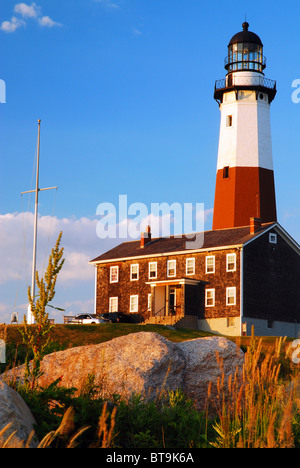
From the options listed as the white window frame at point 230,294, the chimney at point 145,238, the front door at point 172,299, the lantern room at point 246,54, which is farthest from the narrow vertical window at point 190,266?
the lantern room at point 246,54

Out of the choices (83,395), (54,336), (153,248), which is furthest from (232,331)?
(83,395)

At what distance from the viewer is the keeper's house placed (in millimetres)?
42750

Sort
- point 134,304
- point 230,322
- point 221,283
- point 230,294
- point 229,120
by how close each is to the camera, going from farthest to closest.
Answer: point 229,120
point 134,304
point 221,283
point 230,294
point 230,322

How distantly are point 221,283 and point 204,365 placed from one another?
3176 cm

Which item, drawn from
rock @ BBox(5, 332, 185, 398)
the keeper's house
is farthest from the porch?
rock @ BBox(5, 332, 185, 398)

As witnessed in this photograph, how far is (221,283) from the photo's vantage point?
143 feet

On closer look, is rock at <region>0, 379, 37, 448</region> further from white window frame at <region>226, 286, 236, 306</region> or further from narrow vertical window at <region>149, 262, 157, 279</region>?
narrow vertical window at <region>149, 262, 157, 279</region>

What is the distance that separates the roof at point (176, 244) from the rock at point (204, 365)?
98.7 feet

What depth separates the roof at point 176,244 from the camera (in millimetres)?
43719

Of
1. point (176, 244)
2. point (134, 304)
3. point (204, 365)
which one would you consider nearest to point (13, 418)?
point (204, 365)

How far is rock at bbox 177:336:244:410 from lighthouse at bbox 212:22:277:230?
34.7 m

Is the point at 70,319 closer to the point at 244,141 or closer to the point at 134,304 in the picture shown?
the point at 134,304

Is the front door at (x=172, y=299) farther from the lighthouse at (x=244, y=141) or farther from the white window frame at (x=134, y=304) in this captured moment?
the lighthouse at (x=244, y=141)
